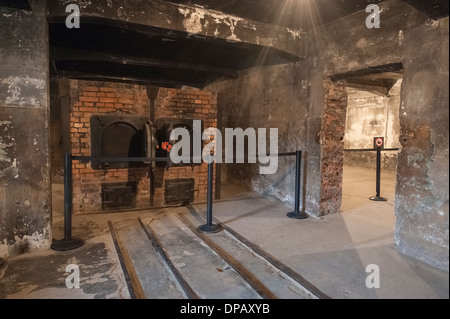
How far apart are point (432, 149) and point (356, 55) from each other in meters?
1.43

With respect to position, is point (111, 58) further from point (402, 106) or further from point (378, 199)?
point (378, 199)

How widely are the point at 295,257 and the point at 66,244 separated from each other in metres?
2.18

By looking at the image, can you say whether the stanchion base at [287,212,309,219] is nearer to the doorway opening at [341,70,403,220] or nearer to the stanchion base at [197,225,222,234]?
the stanchion base at [197,225,222,234]

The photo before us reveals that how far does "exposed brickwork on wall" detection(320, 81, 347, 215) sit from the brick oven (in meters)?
1.79

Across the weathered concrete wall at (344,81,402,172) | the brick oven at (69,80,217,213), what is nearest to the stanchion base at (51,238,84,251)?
the brick oven at (69,80,217,213)

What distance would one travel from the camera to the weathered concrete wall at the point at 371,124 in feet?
26.2

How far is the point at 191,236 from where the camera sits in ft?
10.1

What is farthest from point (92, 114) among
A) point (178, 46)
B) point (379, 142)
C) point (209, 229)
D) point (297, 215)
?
point (379, 142)

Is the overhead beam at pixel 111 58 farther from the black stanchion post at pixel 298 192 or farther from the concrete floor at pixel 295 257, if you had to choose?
the black stanchion post at pixel 298 192

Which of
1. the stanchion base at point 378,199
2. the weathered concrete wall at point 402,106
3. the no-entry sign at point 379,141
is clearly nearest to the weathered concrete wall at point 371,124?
the no-entry sign at point 379,141

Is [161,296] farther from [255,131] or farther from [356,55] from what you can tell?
[255,131]

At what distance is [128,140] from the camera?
13.1ft

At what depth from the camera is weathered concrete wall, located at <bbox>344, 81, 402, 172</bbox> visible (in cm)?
800

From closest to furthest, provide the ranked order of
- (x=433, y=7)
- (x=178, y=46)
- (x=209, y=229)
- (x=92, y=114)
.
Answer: (x=433, y=7), (x=209, y=229), (x=92, y=114), (x=178, y=46)
